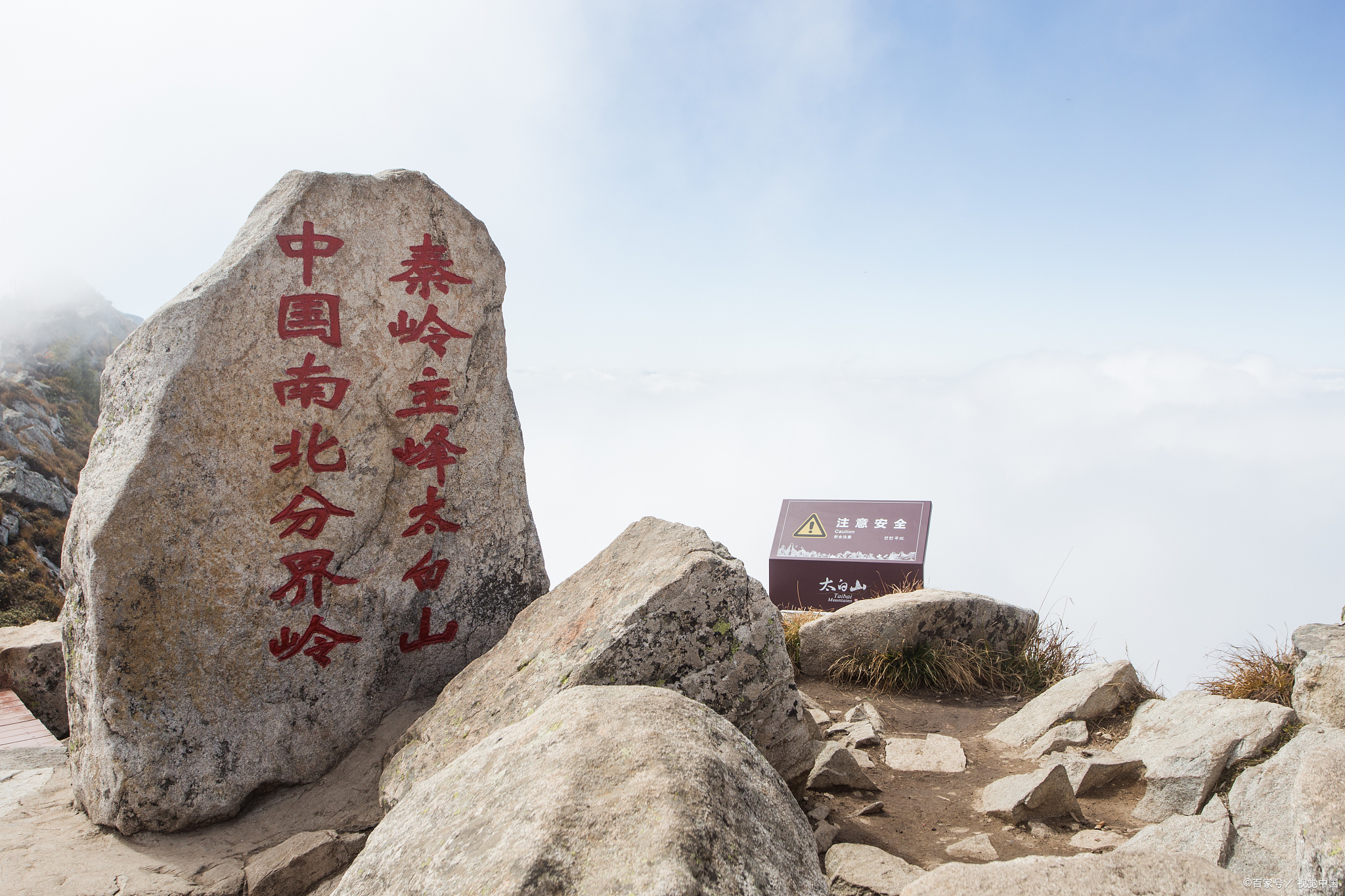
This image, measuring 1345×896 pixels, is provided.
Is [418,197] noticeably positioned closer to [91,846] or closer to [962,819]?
[91,846]

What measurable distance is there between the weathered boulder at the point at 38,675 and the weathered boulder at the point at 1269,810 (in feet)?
26.4

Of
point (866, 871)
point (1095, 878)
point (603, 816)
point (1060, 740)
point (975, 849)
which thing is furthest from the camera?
Answer: point (1060, 740)

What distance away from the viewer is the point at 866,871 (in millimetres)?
3842

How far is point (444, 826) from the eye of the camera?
2.43 meters

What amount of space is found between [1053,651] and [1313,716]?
10.1 ft

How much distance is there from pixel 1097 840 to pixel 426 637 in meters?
3.80

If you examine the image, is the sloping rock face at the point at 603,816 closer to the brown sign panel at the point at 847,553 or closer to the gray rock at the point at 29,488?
the brown sign panel at the point at 847,553

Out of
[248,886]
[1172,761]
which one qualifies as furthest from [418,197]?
[1172,761]

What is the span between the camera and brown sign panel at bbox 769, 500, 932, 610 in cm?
952

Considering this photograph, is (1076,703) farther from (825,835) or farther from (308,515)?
(308,515)

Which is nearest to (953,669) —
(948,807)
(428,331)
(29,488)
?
(948,807)

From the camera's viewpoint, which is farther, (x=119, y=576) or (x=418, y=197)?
(x=418, y=197)

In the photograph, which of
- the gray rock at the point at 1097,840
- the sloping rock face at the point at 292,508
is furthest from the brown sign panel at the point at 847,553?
the sloping rock face at the point at 292,508

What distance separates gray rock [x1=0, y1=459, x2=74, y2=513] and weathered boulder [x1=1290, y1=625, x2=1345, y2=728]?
14.3 meters
